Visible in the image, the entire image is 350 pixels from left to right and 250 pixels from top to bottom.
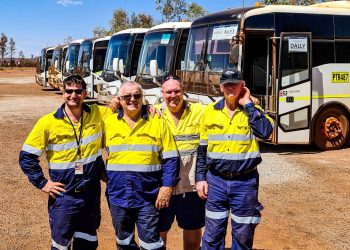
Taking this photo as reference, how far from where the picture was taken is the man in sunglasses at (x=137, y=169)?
372 centimetres

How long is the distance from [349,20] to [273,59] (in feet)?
8.36

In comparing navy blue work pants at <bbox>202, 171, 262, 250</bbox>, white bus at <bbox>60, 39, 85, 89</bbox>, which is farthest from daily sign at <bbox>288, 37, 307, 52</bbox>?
white bus at <bbox>60, 39, 85, 89</bbox>

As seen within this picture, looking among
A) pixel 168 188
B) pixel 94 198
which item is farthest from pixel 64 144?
pixel 168 188

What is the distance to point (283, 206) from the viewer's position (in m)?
6.54

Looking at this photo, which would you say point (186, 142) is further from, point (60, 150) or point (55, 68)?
point (55, 68)

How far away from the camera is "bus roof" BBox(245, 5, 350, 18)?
9.87 meters

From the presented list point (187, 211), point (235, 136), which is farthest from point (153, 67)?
point (235, 136)

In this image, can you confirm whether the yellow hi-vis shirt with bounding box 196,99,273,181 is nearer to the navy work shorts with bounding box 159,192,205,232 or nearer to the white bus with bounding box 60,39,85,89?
the navy work shorts with bounding box 159,192,205,232

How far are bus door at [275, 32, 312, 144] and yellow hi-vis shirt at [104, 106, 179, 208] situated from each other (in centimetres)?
660

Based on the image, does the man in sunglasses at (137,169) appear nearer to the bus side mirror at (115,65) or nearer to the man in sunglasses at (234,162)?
the man in sunglasses at (234,162)

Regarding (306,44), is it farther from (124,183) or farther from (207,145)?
(124,183)

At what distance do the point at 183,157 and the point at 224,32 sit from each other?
679 cm

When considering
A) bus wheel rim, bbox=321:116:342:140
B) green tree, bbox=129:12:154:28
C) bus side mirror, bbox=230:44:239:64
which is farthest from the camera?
green tree, bbox=129:12:154:28

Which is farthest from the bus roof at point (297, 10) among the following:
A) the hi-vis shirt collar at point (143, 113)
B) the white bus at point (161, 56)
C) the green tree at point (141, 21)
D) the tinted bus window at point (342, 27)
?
the green tree at point (141, 21)
